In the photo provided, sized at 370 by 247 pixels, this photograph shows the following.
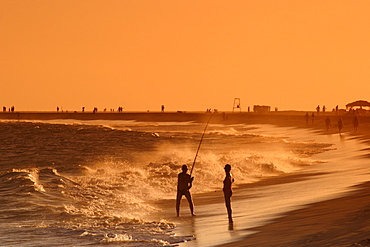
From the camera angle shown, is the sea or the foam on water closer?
the sea

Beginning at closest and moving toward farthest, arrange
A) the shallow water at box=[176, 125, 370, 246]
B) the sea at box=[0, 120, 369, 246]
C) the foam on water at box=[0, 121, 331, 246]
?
1. the shallow water at box=[176, 125, 370, 246]
2. the sea at box=[0, 120, 369, 246]
3. the foam on water at box=[0, 121, 331, 246]

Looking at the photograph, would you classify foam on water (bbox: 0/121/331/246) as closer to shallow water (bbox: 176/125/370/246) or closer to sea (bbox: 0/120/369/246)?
sea (bbox: 0/120/369/246)

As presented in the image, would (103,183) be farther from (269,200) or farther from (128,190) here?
(269,200)

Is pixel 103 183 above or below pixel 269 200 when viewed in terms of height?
below

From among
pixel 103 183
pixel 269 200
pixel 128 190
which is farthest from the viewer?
pixel 103 183

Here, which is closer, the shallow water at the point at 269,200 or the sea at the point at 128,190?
the shallow water at the point at 269,200

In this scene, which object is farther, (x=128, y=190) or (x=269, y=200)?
(x=128, y=190)

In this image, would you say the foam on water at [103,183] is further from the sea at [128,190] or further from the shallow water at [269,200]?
the shallow water at [269,200]

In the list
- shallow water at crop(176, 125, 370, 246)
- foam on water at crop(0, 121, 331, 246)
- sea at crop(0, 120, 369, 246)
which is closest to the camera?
shallow water at crop(176, 125, 370, 246)

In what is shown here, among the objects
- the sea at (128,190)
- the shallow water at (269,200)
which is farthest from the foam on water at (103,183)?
the shallow water at (269,200)

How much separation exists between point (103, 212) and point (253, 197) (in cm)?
445

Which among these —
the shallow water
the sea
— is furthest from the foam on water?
the shallow water

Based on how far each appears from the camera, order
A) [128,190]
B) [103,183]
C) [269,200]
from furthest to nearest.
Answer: [103,183], [128,190], [269,200]

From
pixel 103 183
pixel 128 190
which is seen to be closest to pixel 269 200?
pixel 128 190
